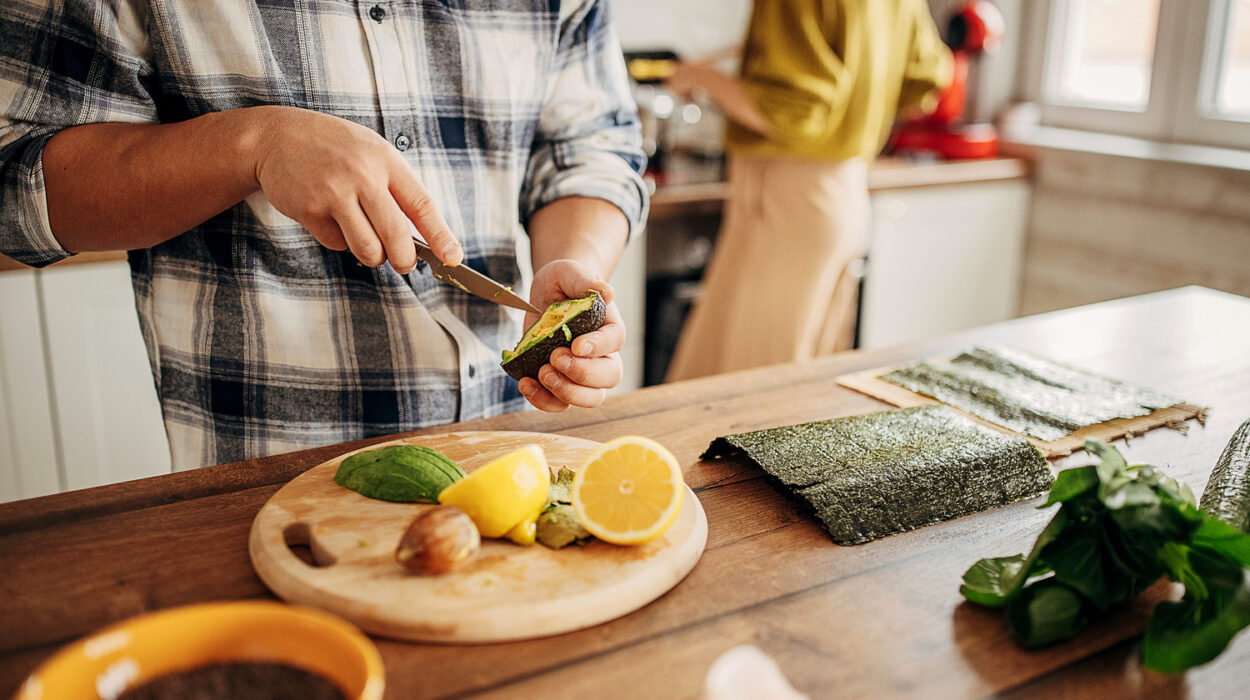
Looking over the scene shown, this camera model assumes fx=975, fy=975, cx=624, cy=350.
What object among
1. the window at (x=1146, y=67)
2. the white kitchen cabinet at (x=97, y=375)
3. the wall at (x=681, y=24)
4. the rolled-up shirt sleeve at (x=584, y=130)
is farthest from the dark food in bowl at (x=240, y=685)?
the window at (x=1146, y=67)

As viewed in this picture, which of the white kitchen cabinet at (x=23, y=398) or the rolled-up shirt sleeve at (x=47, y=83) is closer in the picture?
the rolled-up shirt sleeve at (x=47, y=83)

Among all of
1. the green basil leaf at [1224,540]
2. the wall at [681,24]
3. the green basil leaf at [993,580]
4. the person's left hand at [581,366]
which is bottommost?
the green basil leaf at [993,580]

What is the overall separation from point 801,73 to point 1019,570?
1798 millimetres

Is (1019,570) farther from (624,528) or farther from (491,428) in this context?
(491,428)

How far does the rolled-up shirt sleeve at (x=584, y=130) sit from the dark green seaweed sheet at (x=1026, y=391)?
0.45 m

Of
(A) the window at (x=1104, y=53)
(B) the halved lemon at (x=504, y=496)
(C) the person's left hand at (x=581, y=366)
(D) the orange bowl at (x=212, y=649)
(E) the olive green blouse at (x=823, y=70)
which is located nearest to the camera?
(D) the orange bowl at (x=212, y=649)

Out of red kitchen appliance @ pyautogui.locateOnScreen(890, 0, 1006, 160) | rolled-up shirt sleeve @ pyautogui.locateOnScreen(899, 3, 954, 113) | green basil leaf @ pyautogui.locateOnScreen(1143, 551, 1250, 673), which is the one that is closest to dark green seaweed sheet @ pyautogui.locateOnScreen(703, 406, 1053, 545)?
green basil leaf @ pyautogui.locateOnScreen(1143, 551, 1250, 673)

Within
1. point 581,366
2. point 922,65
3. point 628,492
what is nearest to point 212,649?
point 628,492

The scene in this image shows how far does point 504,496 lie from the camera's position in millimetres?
807

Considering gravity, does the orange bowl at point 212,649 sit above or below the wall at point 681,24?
below

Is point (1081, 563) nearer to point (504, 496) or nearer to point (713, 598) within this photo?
point (713, 598)

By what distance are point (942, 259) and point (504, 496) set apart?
2.75 m

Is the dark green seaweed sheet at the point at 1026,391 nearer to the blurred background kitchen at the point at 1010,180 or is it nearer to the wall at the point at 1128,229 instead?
the blurred background kitchen at the point at 1010,180

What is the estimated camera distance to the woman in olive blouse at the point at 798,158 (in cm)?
238
